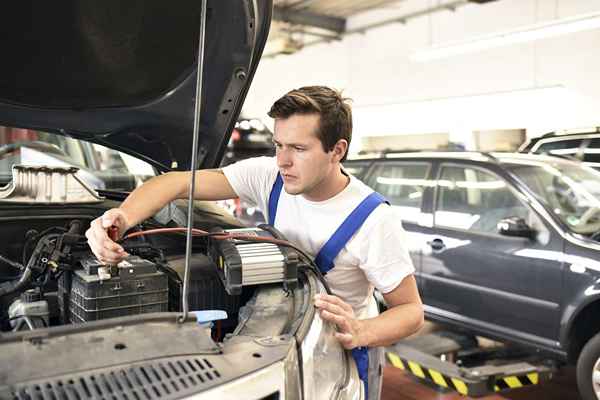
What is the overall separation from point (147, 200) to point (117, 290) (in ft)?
1.25

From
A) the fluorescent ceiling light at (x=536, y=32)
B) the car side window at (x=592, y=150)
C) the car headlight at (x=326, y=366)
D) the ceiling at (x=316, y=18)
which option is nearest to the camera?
the car headlight at (x=326, y=366)

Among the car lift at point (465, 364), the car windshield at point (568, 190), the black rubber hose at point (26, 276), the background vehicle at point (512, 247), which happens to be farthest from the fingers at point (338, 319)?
the car windshield at point (568, 190)

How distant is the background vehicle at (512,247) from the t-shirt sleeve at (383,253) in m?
2.13

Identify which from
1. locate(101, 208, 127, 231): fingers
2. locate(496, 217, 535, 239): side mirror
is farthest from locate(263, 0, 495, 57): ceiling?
locate(101, 208, 127, 231): fingers

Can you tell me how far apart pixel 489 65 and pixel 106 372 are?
9588 mm

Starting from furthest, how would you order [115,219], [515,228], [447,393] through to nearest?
[515,228] < [447,393] < [115,219]

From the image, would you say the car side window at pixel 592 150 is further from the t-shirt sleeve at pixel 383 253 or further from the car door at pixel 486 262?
the t-shirt sleeve at pixel 383 253

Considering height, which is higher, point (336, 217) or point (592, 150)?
point (592, 150)

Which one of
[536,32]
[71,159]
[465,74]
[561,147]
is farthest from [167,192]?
[465,74]

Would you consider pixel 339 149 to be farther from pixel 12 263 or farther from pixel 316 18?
pixel 316 18

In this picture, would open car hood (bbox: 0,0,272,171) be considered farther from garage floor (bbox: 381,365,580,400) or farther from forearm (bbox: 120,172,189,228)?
garage floor (bbox: 381,365,580,400)

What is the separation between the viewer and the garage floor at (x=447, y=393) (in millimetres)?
3641

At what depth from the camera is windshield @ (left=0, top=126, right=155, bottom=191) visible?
2793 mm

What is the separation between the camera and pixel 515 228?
378 centimetres
